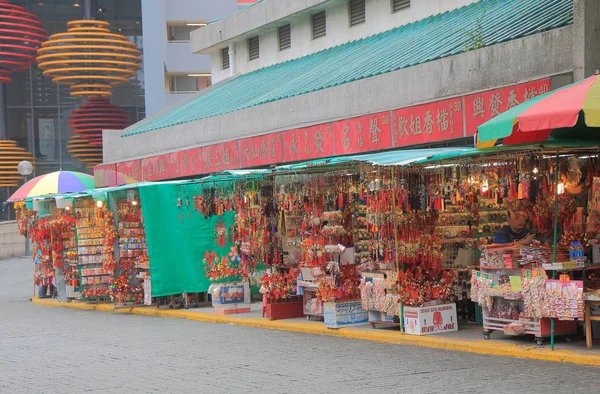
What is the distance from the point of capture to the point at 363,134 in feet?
69.2

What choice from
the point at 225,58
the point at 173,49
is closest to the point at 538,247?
the point at 225,58

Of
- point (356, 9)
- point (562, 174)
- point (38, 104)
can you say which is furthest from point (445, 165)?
point (38, 104)

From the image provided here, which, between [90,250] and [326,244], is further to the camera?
[90,250]

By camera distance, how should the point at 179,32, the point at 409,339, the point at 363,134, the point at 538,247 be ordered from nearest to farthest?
the point at 538,247
the point at 409,339
the point at 363,134
the point at 179,32

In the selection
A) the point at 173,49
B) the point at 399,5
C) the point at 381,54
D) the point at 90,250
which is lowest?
the point at 90,250

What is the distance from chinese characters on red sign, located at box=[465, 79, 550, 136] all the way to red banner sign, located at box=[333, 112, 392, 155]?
2.54 meters

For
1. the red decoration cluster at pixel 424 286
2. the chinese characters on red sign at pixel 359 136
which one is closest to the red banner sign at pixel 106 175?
the chinese characters on red sign at pixel 359 136

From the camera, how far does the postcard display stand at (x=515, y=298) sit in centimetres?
1308

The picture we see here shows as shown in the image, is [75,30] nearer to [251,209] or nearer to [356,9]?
[356,9]

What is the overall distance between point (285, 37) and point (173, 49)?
2329 centimetres

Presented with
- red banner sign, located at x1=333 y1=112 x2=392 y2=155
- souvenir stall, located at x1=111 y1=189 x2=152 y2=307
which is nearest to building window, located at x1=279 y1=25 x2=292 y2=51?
red banner sign, located at x1=333 y1=112 x2=392 y2=155

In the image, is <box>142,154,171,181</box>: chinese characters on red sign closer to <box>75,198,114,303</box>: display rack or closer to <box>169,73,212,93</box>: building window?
<box>75,198,114,303</box>: display rack

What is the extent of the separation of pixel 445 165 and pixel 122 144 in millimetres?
21014

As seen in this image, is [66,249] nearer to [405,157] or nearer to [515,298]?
[405,157]
